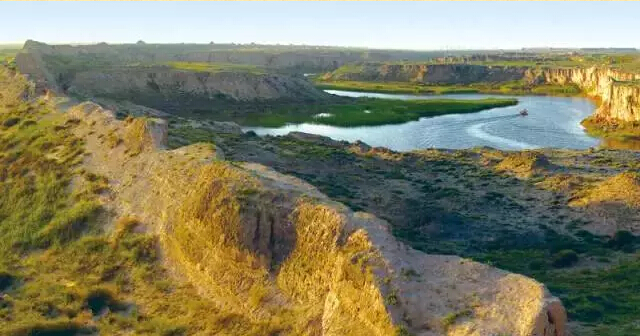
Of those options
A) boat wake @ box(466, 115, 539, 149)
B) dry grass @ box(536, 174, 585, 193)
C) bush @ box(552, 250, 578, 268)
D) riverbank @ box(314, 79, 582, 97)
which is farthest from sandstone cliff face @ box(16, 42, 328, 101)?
bush @ box(552, 250, 578, 268)

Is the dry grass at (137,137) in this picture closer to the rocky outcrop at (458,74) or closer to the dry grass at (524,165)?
the dry grass at (524,165)

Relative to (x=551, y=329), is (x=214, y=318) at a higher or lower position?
lower

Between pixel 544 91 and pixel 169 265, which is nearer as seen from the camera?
pixel 169 265

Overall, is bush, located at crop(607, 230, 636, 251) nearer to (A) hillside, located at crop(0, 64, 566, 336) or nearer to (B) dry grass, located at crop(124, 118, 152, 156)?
(A) hillside, located at crop(0, 64, 566, 336)

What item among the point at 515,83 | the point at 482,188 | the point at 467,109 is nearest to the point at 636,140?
the point at 467,109

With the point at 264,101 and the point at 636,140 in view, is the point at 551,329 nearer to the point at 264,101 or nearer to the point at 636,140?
the point at 636,140
